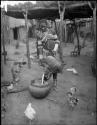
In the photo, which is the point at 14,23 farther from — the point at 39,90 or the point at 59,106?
the point at 59,106

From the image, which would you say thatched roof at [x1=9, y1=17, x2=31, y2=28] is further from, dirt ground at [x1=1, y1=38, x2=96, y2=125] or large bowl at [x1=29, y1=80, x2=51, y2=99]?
large bowl at [x1=29, y1=80, x2=51, y2=99]

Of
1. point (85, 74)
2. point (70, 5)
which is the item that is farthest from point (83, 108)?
point (70, 5)

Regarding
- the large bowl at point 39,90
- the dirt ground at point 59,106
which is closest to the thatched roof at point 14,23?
the dirt ground at point 59,106

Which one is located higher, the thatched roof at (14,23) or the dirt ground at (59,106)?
the thatched roof at (14,23)

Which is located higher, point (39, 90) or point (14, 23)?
point (14, 23)

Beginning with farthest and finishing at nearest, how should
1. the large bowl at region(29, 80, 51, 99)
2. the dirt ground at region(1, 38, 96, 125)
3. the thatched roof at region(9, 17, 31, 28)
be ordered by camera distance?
the thatched roof at region(9, 17, 31, 28) < the large bowl at region(29, 80, 51, 99) < the dirt ground at region(1, 38, 96, 125)

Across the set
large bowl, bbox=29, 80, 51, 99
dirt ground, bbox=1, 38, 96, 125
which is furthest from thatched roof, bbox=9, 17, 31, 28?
large bowl, bbox=29, 80, 51, 99

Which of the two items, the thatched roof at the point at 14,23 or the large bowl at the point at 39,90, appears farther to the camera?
the thatched roof at the point at 14,23

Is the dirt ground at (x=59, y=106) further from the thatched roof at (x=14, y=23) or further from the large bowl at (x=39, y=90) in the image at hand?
the thatched roof at (x=14, y=23)

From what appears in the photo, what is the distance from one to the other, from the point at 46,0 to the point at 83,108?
13.2ft

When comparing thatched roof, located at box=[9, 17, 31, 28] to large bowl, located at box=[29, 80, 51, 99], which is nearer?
large bowl, located at box=[29, 80, 51, 99]

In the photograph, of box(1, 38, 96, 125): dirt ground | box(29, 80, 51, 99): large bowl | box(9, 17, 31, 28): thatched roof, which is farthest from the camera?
box(9, 17, 31, 28): thatched roof

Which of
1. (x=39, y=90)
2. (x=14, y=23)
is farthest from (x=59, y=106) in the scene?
(x=14, y=23)

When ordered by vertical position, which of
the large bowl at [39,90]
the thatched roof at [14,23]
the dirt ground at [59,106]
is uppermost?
the thatched roof at [14,23]
